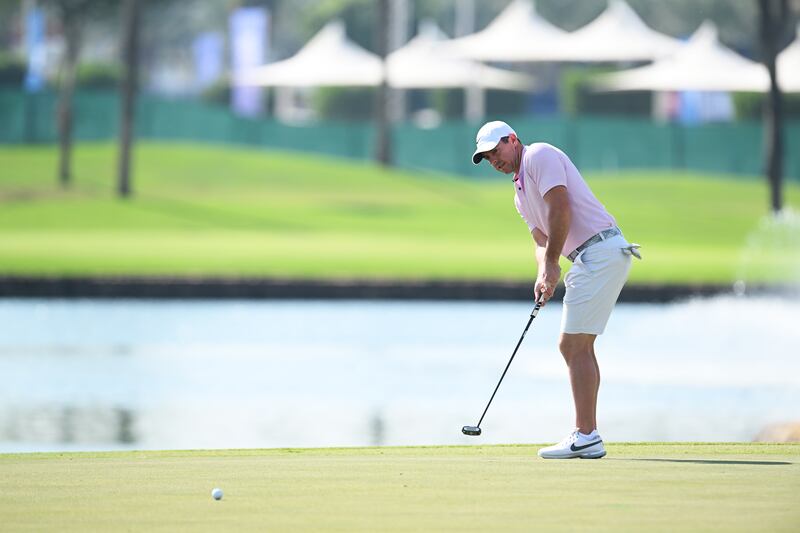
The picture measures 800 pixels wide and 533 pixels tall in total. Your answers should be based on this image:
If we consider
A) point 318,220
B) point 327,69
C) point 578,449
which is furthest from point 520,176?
point 327,69

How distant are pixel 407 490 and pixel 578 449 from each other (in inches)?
54.6

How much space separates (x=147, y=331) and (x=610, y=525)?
55.8 feet

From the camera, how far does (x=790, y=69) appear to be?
43469 mm

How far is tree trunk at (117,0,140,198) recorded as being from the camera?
38656 mm

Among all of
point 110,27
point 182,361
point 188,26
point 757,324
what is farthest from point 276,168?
point 188,26

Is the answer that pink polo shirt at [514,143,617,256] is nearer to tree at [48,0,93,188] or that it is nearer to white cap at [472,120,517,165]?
white cap at [472,120,517,165]

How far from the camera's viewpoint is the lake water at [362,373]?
1438cm

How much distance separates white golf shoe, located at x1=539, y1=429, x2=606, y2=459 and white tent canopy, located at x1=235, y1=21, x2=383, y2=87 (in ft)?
127

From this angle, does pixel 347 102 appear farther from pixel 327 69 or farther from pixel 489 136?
pixel 489 136

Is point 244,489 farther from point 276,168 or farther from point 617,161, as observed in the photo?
point 617,161

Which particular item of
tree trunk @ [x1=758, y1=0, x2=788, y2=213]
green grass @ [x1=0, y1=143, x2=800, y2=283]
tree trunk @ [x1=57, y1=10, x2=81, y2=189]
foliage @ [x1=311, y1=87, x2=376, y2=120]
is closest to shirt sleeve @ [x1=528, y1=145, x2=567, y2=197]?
green grass @ [x1=0, y1=143, x2=800, y2=283]

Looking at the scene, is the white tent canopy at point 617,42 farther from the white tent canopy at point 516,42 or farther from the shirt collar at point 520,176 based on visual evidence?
the shirt collar at point 520,176

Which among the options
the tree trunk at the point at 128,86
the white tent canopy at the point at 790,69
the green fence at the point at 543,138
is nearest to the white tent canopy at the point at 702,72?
the white tent canopy at the point at 790,69

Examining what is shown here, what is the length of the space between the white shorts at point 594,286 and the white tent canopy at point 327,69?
38.4 m
